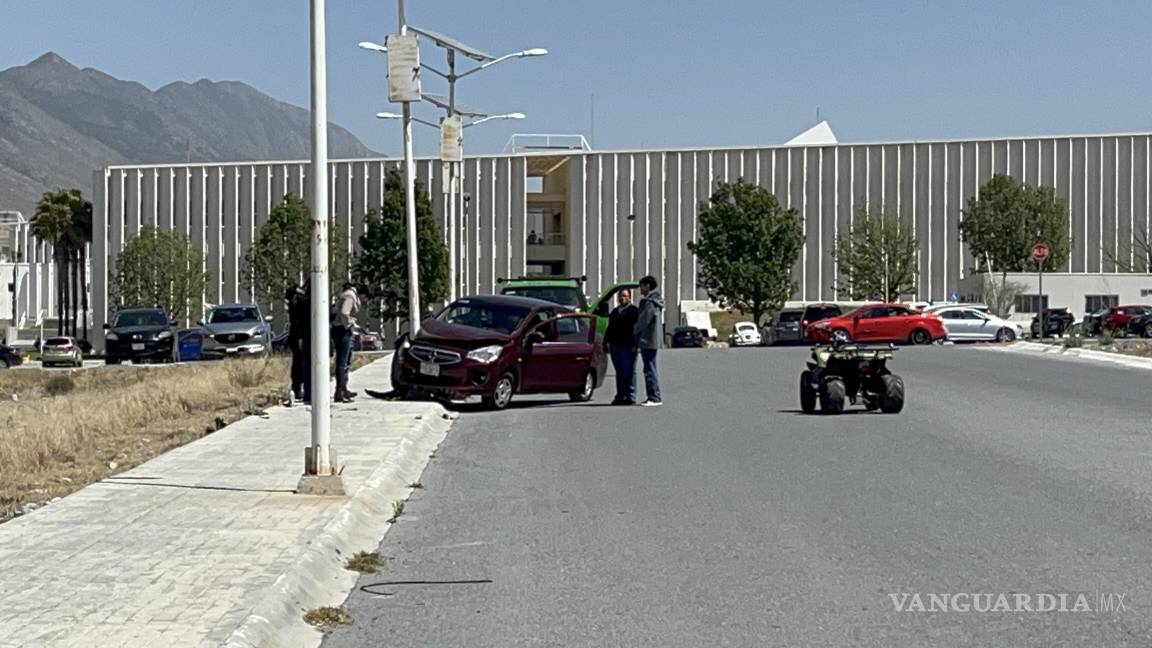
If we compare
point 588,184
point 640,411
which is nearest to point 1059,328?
point 588,184

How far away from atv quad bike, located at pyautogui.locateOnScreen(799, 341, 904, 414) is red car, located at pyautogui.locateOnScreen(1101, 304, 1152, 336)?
40.4m

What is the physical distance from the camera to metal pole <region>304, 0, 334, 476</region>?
1302cm

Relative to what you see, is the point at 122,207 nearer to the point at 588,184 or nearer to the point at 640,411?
the point at 588,184

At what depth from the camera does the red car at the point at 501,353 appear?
925 inches

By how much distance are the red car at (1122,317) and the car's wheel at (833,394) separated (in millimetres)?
40905

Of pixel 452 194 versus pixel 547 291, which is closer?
pixel 547 291

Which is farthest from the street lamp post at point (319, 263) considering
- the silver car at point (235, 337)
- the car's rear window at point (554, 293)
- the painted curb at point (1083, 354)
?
the silver car at point (235, 337)

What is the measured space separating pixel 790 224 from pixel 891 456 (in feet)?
224

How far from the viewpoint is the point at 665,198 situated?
98125 mm

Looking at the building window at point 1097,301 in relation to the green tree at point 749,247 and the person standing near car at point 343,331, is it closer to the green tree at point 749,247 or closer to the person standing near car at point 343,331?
the green tree at point 749,247

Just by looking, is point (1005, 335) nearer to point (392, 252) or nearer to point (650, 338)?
point (392, 252)

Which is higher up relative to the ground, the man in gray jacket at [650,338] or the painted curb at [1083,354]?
the man in gray jacket at [650,338]

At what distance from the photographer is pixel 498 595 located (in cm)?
912

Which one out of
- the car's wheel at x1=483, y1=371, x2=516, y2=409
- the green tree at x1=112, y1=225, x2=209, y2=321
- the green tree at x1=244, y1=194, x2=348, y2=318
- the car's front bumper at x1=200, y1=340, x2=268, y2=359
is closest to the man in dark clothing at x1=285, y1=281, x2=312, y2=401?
the car's wheel at x1=483, y1=371, x2=516, y2=409
